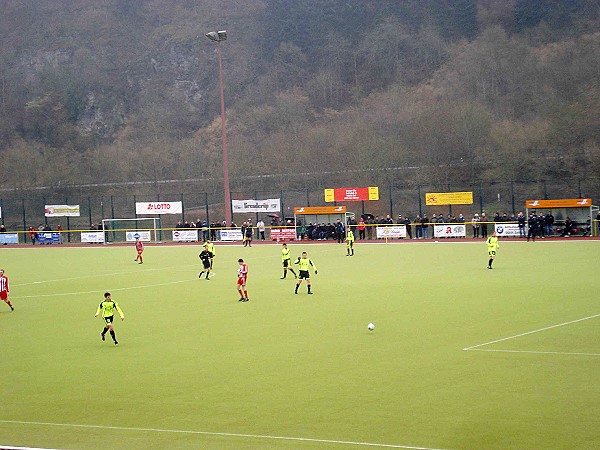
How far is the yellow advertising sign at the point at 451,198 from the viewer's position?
6709cm

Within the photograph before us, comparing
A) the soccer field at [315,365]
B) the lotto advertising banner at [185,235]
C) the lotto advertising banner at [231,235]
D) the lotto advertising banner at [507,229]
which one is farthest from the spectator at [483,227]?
the soccer field at [315,365]

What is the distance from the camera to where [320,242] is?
64.9 meters

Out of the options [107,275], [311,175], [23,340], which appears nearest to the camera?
[23,340]

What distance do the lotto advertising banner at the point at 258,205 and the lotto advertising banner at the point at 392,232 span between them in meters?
12.0

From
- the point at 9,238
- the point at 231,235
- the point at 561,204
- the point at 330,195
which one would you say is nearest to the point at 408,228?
the point at 330,195

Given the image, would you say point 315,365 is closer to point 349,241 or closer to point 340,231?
point 349,241

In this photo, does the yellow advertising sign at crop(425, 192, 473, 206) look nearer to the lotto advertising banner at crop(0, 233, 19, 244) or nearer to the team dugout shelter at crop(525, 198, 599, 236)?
the team dugout shelter at crop(525, 198, 599, 236)

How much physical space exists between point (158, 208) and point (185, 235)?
22.3 feet

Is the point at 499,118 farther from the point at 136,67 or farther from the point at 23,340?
the point at 23,340

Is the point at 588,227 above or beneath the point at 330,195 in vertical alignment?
beneath

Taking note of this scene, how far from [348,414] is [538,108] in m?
93.4

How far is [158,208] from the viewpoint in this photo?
79062mm

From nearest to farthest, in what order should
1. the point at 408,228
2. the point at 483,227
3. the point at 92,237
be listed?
the point at 483,227
the point at 408,228
the point at 92,237

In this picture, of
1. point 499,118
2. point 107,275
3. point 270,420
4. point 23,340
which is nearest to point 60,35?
point 499,118
